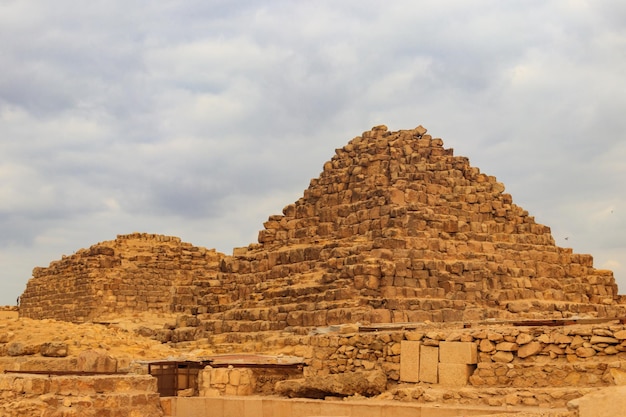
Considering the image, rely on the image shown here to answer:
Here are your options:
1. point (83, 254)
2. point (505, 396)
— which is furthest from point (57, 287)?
point (505, 396)

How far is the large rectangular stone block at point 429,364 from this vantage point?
40.6 feet

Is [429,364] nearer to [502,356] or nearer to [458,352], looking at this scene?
[458,352]

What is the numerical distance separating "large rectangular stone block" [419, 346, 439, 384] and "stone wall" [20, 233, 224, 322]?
33.3m

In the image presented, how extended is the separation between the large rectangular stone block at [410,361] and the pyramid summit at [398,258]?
12.4 m

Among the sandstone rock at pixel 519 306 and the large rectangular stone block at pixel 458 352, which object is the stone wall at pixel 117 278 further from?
the large rectangular stone block at pixel 458 352

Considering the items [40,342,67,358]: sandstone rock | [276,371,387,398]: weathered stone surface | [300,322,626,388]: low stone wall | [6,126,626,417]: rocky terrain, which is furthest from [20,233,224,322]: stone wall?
[300,322,626,388]: low stone wall

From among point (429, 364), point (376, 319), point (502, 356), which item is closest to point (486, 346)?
point (502, 356)

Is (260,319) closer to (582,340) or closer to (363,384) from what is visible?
(363,384)

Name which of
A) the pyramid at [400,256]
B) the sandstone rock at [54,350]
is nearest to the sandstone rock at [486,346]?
the sandstone rock at [54,350]

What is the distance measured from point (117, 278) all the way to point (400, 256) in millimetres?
23890

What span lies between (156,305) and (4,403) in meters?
38.5

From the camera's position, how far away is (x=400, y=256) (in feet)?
90.7

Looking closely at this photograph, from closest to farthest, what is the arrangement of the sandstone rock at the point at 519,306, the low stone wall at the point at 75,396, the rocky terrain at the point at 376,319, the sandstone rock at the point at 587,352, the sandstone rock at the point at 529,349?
the low stone wall at the point at 75,396, the sandstone rock at the point at 587,352, the rocky terrain at the point at 376,319, the sandstone rock at the point at 529,349, the sandstone rock at the point at 519,306

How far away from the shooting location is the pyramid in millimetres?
26891
